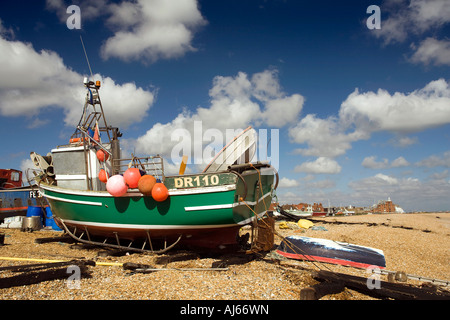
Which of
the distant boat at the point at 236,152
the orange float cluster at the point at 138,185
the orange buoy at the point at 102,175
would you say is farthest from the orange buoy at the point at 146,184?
the orange buoy at the point at 102,175

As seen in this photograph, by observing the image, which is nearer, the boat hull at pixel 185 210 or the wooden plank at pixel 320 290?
the wooden plank at pixel 320 290

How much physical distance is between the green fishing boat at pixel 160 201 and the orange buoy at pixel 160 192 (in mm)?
44

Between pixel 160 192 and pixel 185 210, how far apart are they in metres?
0.87

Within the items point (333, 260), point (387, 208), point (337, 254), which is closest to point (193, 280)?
point (333, 260)

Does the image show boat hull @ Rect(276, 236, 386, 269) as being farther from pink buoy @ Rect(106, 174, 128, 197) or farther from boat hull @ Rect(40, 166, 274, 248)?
pink buoy @ Rect(106, 174, 128, 197)

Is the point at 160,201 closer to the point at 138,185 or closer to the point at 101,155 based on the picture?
the point at 138,185

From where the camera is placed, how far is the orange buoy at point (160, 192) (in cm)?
834

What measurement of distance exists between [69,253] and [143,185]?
3830 mm

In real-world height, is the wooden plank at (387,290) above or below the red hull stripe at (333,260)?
above

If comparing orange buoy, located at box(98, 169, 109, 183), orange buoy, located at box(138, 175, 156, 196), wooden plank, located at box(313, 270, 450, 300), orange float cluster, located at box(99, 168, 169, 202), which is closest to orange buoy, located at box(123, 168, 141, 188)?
orange float cluster, located at box(99, 168, 169, 202)

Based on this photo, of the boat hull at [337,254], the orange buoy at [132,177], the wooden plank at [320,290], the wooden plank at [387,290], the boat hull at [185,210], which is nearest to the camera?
the wooden plank at [320,290]

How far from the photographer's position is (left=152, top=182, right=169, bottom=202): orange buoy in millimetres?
8344

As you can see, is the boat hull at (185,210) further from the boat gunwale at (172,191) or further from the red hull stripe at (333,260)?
the red hull stripe at (333,260)

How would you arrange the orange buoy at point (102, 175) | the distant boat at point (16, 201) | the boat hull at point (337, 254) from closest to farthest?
1. the boat hull at point (337, 254)
2. the orange buoy at point (102, 175)
3. the distant boat at point (16, 201)
